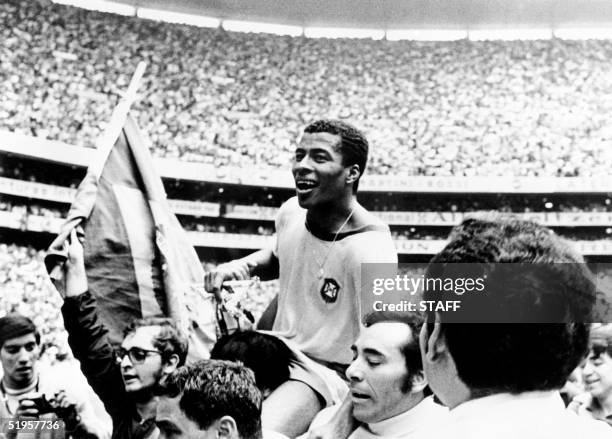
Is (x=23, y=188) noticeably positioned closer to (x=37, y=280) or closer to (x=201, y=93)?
(x=37, y=280)

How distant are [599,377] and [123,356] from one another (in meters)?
1.60

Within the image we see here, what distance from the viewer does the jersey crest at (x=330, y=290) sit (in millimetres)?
2801

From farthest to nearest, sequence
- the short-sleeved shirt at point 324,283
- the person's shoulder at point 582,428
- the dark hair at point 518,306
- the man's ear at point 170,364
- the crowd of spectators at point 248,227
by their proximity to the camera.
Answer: the crowd of spectators at point 248,227 → the man's ear at point 170,364 → the short-sleeved shirt at point 324,283 → the dark hair at point 518,306 → the person's shoulder at point 582,428

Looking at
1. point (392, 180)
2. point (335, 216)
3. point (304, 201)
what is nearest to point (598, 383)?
point (335, 216)

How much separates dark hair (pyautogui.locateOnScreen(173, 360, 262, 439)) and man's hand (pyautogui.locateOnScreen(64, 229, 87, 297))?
1.47 meters

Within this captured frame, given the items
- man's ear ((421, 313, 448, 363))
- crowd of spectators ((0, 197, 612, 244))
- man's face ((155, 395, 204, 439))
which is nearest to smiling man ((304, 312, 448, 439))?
man's face ((155, 395, 204, 439))

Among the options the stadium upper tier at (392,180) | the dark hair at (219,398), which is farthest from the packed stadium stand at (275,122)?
the dark hair at (219,398)

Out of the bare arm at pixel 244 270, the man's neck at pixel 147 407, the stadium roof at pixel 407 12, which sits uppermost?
the stadium roof at pixel 407 12

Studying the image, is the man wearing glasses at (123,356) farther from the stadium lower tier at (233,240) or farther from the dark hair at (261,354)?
the stadium lower tier at (233,240)

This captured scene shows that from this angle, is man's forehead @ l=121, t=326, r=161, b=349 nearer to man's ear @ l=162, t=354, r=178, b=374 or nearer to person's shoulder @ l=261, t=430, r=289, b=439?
man's ear @ l=162, t=354, r=178, b=374

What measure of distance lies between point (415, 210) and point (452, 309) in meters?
2.44

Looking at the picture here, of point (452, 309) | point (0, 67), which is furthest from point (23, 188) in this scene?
point (452, 309)

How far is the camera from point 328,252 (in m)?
2.79

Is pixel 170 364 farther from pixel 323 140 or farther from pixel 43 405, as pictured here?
pixel 323 140
